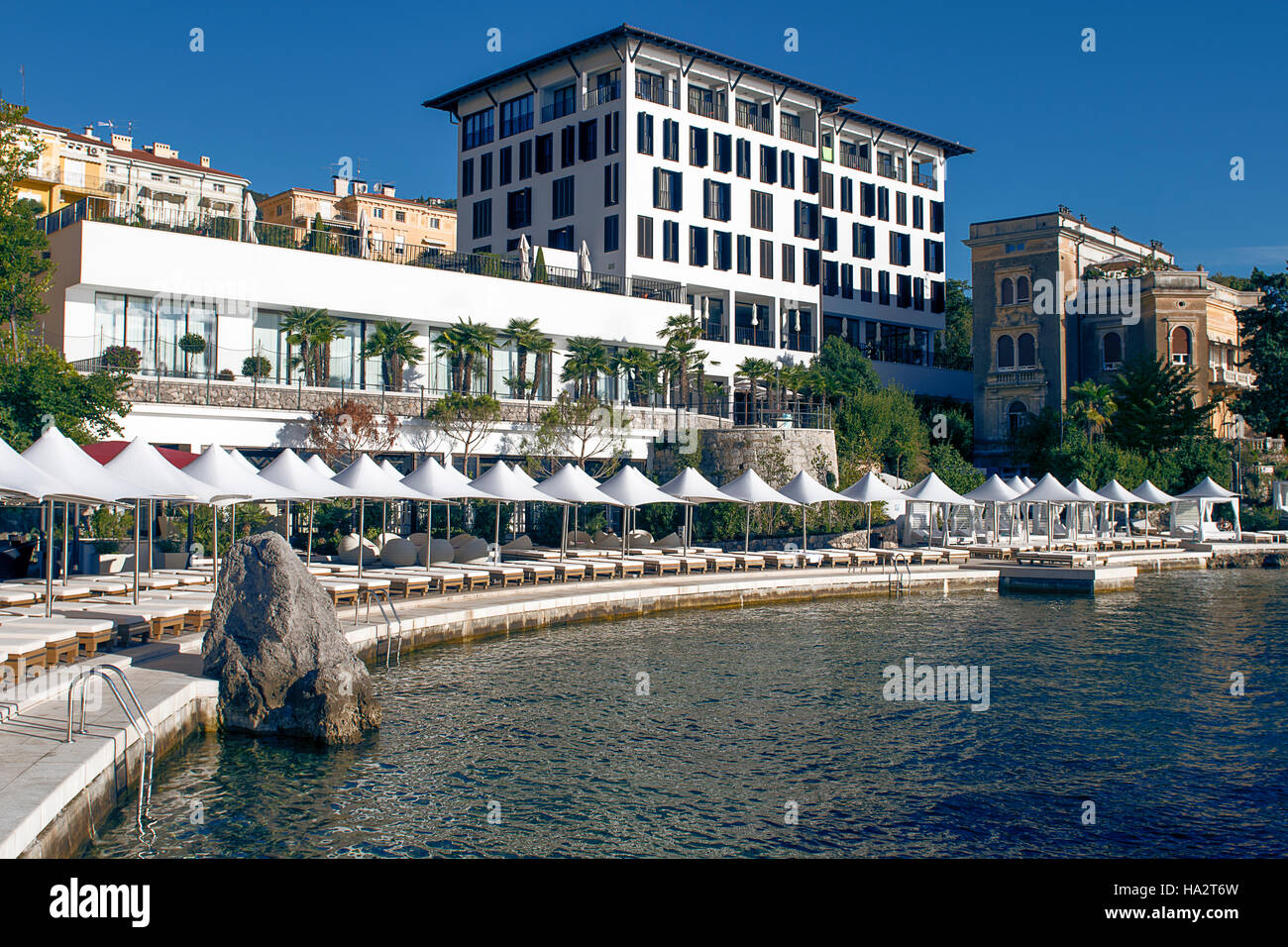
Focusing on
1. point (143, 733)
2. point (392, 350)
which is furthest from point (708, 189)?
point (143, 733)

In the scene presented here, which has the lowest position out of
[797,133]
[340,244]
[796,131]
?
[340,244]

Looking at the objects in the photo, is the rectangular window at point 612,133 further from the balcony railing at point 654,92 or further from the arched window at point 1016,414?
the arched window at point 1016,414

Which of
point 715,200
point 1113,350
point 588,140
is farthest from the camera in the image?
point 1113,350

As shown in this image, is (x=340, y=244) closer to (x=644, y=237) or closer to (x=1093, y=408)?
(x=644, y=237)

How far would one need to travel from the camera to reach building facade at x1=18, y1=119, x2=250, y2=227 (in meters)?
34.8

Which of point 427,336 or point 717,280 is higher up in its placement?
point 717,280

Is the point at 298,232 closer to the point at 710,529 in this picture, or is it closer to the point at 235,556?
the point at 710,529

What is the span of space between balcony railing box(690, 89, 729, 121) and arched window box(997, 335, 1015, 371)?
18980 mm

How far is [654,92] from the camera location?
51.0 m

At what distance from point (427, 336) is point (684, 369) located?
11.1 metres

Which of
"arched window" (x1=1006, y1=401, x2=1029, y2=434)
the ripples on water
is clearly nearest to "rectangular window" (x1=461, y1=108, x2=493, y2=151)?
"arched window" (x1=1006, y1=401, x2=1029, y2=434)

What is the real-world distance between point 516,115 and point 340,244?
2029 centimetres
